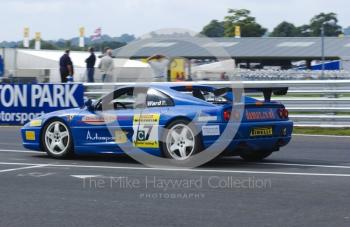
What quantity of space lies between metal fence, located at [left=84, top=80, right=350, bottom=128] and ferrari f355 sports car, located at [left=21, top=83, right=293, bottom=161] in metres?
5.57

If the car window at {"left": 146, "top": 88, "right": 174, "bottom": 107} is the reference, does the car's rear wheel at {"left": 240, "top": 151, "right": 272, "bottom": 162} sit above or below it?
below

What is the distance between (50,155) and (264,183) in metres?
4.11

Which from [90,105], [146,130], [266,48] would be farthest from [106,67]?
[266,48]

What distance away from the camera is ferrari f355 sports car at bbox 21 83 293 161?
33.6 ft

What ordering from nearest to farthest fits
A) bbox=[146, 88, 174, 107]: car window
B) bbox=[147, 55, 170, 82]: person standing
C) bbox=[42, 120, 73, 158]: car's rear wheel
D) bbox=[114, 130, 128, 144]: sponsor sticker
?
bbox=[146, 88, 174, 107]: car window, bbox=[114, 130, 128, 144]: sponsor sticker, bbox=[42, 120, 73, 158]: car's rear wheel, bbox=[147, 55, 170, 82]: person standing

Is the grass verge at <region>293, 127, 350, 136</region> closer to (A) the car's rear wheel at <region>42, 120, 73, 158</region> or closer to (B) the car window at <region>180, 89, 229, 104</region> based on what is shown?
(B) the car window at <region>180, 89, 229, 104</region>

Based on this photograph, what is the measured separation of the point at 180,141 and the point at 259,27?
311 feet

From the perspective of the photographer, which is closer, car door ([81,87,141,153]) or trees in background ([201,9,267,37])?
car door ([81,87,141,153])

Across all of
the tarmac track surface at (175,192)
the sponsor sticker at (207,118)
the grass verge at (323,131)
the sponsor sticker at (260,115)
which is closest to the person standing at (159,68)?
the grass verge at (323,131)

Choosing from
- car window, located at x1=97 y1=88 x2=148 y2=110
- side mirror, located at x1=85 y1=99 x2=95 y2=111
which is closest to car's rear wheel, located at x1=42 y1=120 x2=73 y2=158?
side mirror, located at x1=85 y1=99 x2=95 y2=111

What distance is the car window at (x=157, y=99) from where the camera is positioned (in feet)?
35.1

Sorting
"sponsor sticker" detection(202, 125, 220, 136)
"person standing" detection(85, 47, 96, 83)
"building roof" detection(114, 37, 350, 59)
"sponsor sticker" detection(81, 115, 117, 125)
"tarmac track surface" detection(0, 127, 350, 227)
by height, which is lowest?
"tarmac track surface" detection(0, 127, 350, 227)

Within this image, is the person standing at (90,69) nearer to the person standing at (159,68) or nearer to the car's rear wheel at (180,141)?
the person standing at (159,68)

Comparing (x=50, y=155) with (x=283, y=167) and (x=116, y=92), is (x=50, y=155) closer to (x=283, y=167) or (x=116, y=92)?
(x=116, y=92)
